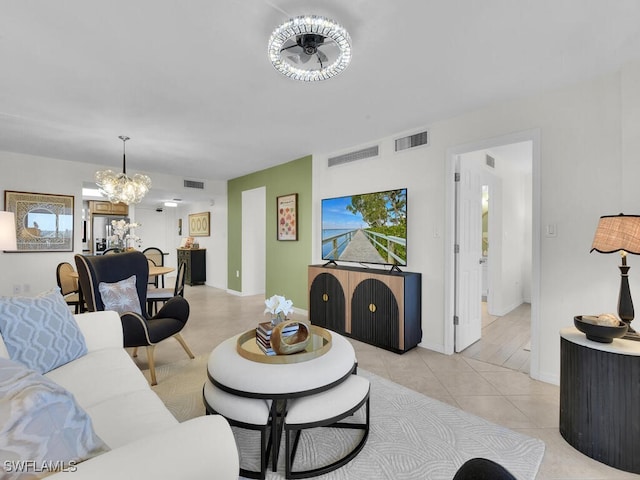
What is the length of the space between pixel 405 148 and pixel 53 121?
381 centimetres

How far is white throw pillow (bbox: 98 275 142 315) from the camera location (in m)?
2.68

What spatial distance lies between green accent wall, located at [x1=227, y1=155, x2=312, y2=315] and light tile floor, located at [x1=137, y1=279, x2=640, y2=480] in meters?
1.13

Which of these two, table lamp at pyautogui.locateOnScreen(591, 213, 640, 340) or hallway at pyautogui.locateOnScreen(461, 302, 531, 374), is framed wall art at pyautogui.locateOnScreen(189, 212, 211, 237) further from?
table lamp at pyautogui.locateOnScreen(591, 213, 640, 340)

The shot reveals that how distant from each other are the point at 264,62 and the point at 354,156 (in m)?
2.11

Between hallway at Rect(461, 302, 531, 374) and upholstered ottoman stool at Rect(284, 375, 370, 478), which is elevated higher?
upholstered ottoman stool at Rect(284, 375, 370, 478)

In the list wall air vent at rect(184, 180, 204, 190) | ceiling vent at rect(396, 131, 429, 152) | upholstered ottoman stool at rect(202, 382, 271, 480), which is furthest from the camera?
wall air vent at rect(184, 180, 204, 190)

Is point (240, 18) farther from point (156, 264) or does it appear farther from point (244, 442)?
point (156, 264)

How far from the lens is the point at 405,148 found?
3.55 metres

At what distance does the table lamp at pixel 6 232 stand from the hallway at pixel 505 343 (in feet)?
14.2

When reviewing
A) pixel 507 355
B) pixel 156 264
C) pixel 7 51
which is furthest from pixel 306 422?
pixel 156 264

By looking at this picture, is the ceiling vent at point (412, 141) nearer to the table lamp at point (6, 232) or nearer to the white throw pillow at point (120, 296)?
the white throw pillow at point (120, 296)

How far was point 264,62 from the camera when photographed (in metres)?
2.17

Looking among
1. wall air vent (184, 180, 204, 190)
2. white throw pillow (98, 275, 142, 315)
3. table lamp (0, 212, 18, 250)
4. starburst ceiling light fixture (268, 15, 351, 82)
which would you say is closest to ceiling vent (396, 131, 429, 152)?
starburst ceiling light fixture (268, 15, 351, 82)

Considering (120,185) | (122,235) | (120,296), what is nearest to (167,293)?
(122,235)
